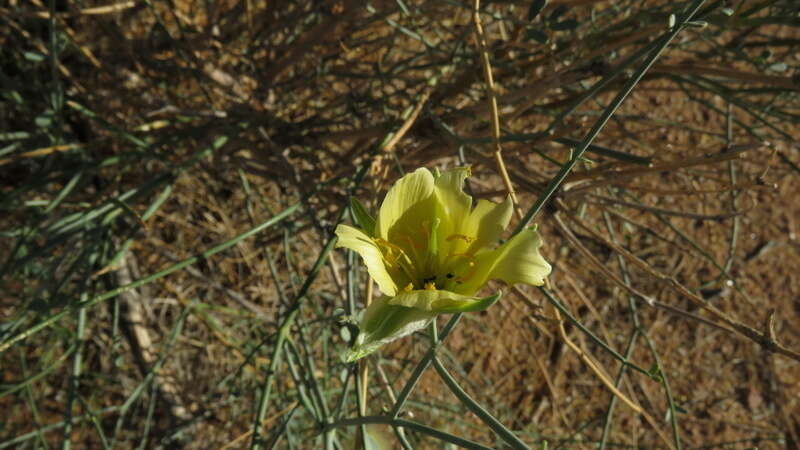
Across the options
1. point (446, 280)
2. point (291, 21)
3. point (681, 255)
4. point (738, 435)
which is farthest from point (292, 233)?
point (738, 435)

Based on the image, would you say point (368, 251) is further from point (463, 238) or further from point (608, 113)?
point (608, 113)

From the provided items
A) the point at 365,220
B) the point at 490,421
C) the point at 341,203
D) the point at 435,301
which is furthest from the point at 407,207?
the point at 341,203

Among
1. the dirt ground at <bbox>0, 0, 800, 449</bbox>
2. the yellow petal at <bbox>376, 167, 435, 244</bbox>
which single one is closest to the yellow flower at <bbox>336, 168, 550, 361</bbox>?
the yellow petal at <bbox>376, 167, 435, 244</bbox>

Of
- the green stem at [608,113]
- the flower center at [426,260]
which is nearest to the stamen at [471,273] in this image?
the flower center at [426,260]

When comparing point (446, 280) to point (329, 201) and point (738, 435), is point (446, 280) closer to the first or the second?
point (329, 201)

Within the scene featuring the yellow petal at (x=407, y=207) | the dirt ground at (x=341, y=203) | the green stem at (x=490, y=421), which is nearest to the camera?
the green stem at (x=490, y=421)

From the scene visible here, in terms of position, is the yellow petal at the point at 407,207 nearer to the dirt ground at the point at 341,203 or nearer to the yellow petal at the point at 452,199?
the yellow petal at the point at 452,199

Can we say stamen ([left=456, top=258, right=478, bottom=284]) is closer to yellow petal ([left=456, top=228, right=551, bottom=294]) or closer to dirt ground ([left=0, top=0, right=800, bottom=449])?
yellow petal ([left=456, top=228, right=551, bottom=294])

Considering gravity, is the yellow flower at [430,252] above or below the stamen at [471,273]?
above
